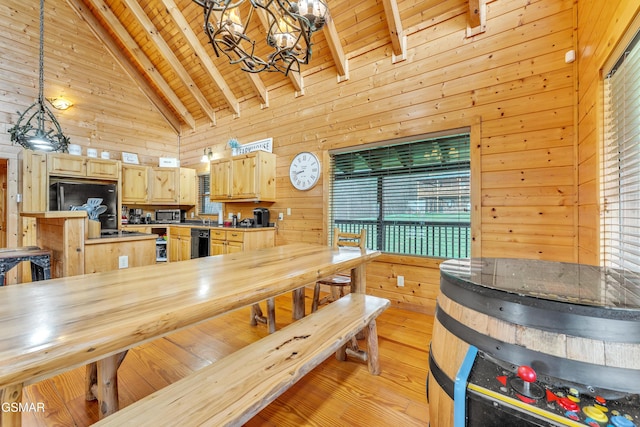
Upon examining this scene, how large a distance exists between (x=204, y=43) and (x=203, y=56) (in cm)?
24

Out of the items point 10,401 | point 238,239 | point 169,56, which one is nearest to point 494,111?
point 10,401

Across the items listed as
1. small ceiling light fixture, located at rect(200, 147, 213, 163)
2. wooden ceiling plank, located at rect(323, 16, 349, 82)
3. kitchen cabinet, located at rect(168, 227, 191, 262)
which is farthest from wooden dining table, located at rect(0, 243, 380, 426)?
small ceiling light fixture, located at rect(200, 147, 213, 163)

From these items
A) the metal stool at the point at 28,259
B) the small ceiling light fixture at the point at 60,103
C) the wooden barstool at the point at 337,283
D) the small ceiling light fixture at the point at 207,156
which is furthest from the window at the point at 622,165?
the small ceiling light fixture at the point at 60,103

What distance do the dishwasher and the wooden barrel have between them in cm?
436

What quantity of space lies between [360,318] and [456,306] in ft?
3.06

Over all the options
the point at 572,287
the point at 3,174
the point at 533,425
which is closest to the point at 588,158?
the point at 572,287

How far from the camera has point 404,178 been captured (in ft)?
10.6

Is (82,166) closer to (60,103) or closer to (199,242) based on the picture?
(60,103)

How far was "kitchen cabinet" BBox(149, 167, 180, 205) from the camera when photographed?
552 centimetres

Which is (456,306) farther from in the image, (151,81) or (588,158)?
(151,81)

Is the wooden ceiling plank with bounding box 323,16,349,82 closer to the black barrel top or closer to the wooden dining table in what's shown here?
the wooden dining table

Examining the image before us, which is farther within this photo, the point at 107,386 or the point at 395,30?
the point at 395,30

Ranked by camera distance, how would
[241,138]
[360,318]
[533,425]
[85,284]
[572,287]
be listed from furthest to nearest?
[241,138]
[360,318]
[85,284]
[572,287]
[533,425]

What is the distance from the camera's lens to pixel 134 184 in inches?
209
